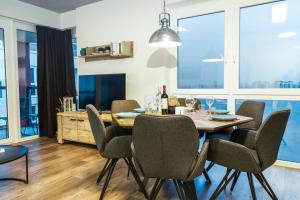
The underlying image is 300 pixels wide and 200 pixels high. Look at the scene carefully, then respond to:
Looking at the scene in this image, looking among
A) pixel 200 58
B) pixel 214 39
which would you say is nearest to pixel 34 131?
pixel 200 58

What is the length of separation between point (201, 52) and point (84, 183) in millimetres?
2604

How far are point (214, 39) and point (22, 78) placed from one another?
3793mm

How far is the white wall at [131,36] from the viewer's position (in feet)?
12.7

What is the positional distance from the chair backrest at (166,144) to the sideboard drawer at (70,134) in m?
2.76

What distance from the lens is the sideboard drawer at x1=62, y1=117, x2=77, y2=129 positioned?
13.6ft

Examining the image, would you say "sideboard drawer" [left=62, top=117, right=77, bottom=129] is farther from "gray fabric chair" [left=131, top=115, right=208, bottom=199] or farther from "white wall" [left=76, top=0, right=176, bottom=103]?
"gray fabric chair" [left=131, top=115, right=208, bottom=199]

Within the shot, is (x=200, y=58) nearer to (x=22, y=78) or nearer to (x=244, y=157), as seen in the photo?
(x=244, y=157)

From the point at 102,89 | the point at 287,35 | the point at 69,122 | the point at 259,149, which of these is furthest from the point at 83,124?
the point at 287,35

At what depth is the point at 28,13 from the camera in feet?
14.9

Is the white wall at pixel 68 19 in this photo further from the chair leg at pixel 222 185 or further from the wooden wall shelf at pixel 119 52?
the chair leg at pixel 222 185

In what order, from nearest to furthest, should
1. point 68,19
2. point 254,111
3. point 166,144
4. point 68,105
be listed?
point 166,144, point 254,111, point 68,105, point 68,19

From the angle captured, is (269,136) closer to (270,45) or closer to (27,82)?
(270,45)

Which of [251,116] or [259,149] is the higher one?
[251,116]

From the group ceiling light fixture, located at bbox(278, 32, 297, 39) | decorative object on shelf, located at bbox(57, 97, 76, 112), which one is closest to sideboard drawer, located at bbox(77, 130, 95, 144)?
decorative object on shelf, located at bbox(57, 97, 76, 112)
